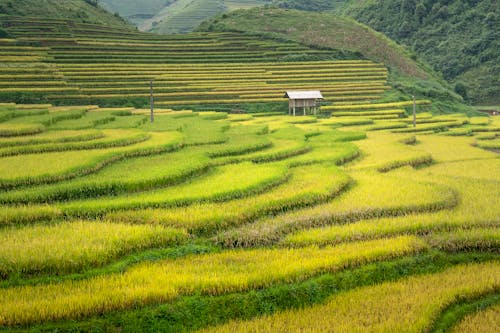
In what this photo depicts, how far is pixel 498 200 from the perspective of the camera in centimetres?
1123

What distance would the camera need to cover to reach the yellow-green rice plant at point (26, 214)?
881 centimetres

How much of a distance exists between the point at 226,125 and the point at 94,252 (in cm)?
1575

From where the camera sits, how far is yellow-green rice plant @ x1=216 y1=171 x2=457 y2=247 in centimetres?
885

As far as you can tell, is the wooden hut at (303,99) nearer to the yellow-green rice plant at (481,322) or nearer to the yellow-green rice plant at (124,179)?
the yellow-green rice plant at (124,179)

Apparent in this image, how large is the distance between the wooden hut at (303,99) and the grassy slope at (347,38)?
9.79 m

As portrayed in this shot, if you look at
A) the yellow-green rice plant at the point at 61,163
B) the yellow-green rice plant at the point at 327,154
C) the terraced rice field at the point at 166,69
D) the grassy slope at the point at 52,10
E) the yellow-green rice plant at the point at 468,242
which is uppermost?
the grassy slope at the point at 52,10

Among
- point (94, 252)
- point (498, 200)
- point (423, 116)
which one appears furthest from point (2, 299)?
point (423, 116)

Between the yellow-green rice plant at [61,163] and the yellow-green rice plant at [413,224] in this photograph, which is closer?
the yellow-green rice plant at [413,224]

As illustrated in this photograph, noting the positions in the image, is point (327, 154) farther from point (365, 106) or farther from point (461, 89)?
point (461, 89)

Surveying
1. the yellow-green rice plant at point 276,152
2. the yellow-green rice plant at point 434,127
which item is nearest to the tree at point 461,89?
→ the yellow-green rice plant at point 434,127

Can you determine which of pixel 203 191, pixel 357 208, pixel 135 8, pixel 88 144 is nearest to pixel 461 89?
pixel 88 144

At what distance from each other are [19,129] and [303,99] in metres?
22.4

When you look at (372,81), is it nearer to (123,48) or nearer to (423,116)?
(423,116)

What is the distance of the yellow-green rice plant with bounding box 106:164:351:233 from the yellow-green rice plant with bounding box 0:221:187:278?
1.55ft
